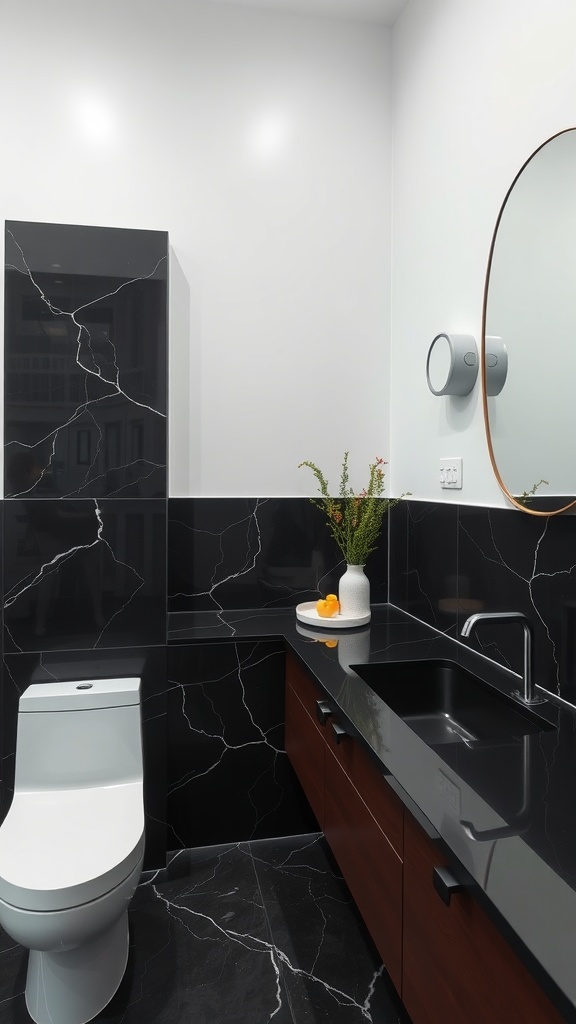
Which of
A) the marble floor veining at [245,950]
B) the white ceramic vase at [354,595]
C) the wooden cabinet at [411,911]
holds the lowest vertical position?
the marble floor veining at [245,950]

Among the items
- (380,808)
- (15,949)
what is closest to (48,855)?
(15,949)

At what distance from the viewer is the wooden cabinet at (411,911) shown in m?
0.80

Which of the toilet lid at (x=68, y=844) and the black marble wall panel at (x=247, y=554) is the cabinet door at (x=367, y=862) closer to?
the toilet lid at (x=68, y=844)

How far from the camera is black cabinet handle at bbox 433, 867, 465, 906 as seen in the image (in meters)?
0.88

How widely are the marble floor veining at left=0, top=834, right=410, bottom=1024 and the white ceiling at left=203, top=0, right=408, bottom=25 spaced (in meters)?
3.15

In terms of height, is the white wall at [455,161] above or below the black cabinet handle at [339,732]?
above

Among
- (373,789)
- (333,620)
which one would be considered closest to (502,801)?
(373,789)

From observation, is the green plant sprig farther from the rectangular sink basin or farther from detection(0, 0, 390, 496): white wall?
the rectangular sink basin

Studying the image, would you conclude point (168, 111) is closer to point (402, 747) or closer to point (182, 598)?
point (182, 598)

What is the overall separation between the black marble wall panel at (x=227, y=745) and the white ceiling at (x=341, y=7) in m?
2.42

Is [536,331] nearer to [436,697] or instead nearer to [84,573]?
[436,697]

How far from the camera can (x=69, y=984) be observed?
1594 millimetres

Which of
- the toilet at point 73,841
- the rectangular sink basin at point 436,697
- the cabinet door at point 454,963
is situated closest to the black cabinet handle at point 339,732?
the rectangular sink basin at point 436,697

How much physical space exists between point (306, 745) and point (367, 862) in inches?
23.2
